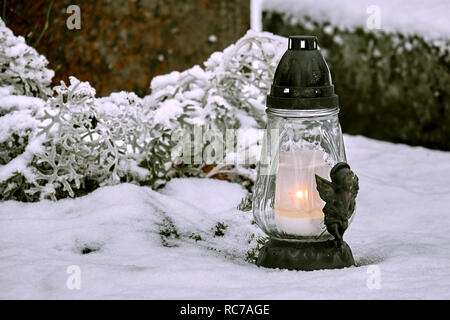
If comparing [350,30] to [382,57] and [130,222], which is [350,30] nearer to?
[382,57]

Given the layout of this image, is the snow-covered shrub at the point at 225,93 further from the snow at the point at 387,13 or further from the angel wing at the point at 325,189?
the snow at the point at 387,13

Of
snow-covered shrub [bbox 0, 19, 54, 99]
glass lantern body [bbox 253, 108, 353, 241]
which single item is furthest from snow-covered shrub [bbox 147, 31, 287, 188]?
glass lantern body [bbox 253, 108, 353, 241]

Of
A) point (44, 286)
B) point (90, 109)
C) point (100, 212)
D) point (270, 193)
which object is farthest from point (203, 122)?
point (44, 286)

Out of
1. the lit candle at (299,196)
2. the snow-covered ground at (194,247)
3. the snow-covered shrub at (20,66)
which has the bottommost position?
the snow-covered ground at (194,247)

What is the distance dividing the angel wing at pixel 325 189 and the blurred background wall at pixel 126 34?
2.55 metres

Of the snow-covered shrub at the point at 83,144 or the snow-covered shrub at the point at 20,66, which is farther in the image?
the snow-covered shrub at the point at 20,66

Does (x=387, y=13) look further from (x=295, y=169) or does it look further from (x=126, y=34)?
(x=295, y=169)

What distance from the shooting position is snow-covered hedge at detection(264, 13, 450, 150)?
527 cm

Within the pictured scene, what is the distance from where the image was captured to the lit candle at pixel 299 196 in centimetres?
289

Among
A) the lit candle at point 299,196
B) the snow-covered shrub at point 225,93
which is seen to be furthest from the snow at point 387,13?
→ the lit candle at point 299,196

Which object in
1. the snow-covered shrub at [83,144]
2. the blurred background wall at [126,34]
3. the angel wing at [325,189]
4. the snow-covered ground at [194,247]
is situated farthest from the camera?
the blurred background wall at [126,34]

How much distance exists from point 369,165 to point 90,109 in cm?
180

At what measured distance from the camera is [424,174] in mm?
4609

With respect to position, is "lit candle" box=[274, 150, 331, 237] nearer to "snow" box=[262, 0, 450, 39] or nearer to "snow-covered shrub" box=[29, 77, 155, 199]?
"snow-covered shrub" box=[29, 77, 155, 199]
